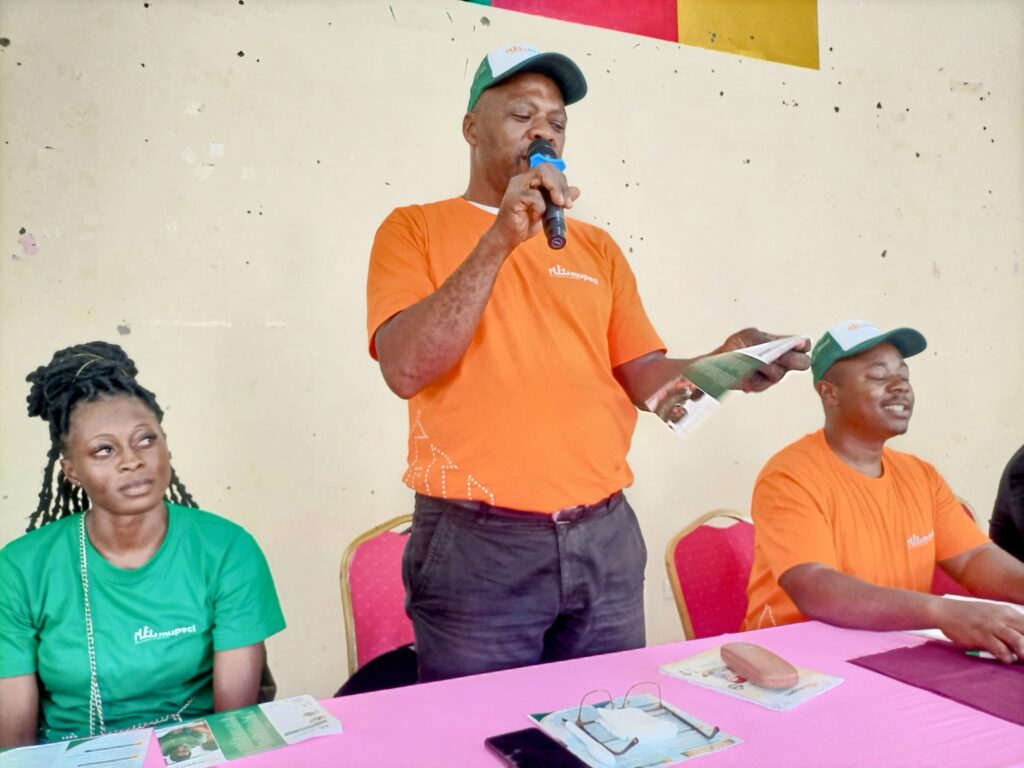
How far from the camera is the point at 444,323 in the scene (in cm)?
113

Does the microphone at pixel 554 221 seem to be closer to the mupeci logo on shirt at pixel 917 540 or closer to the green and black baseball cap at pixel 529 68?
the green and black baseball cap at pixel 529 68

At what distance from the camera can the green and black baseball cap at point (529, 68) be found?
1326 millimetres

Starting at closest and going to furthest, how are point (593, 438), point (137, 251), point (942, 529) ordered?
point (593, 438) < point (942, 529) < point (137, 251)

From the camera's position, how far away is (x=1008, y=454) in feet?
11.3

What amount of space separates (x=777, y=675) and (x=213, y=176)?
6.57 ft

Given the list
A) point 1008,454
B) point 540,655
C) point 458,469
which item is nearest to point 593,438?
point 458,469

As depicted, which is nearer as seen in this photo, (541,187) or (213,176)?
(541,187)

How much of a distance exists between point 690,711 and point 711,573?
39.2 inches

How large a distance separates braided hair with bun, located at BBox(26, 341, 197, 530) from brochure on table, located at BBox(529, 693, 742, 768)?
3.38ft

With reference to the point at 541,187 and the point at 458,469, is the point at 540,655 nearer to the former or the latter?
the point at 458,469

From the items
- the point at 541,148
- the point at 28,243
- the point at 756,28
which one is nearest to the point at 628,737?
the point at 541,148

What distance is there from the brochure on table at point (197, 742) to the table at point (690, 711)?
2 cm

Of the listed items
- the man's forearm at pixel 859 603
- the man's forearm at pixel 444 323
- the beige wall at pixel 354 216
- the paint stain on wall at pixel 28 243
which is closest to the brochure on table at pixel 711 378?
the man's forearm at pixel 444 323

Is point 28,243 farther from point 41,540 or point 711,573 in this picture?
point 711,573
